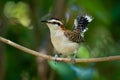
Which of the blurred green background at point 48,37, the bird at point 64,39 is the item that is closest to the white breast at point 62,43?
the bird at point 64,39

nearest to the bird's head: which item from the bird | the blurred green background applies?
the bird

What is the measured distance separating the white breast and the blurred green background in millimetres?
302

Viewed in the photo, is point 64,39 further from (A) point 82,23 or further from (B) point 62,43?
(A) point 82,23

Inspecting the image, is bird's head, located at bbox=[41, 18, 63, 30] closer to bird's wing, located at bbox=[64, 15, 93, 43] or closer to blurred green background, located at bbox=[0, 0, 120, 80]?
bird's wing, located at bbox=[64, 15, 93, 43]

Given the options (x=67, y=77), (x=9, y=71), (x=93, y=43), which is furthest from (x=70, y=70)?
(x=9, y=71)

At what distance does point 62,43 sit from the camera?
1.99 metres

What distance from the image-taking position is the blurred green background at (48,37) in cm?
233

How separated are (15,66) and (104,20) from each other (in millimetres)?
601

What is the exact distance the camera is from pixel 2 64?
2316 mm

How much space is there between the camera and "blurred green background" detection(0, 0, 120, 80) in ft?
7.66

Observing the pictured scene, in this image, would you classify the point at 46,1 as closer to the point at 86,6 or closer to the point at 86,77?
the point at 86,6

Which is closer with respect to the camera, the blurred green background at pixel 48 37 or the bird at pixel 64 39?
the bird at pixel 64 39

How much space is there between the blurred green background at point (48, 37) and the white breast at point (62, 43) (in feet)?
0.99

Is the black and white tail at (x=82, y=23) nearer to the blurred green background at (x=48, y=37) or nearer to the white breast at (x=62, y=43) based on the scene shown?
the white breast at (x=62, y=43)
